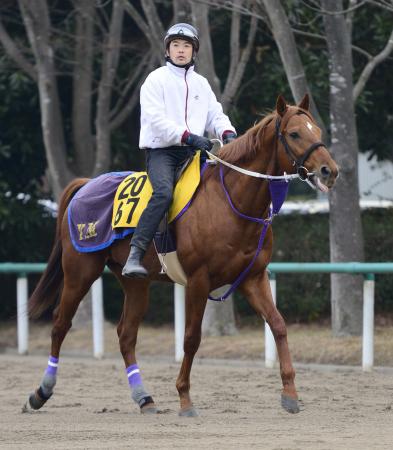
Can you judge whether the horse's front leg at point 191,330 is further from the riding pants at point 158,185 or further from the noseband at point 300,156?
the noseband at point 300,156

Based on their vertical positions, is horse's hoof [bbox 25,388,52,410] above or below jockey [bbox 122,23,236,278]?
below

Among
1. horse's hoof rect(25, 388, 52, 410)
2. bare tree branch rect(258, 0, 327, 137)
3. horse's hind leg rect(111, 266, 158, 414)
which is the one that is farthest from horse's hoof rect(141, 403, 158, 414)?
bare tree branch rect(258, 0, 327, 137)

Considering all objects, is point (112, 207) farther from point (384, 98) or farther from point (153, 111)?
point (384, 98)

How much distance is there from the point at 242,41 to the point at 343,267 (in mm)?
5159

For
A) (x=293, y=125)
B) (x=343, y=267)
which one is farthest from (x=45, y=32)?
(x=293, y=125)

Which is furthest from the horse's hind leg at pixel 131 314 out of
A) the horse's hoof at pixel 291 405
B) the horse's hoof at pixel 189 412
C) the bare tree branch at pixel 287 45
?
the bare tree branch at pixel 287 45

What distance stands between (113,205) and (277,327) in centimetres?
186

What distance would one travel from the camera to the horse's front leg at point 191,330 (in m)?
8.09

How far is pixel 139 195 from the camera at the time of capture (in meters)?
8.65

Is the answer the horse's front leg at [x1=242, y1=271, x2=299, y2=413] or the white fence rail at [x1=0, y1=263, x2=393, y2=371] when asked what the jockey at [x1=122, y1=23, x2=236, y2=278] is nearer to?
the horse's front leg at [x1=242, y1=271, x2=299, y2=413]

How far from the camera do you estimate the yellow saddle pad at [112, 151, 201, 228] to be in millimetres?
8328

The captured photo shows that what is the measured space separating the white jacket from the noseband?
2.56 feet

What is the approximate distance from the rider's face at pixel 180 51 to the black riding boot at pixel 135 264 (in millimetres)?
1446

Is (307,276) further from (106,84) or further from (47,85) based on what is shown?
(47,85)
